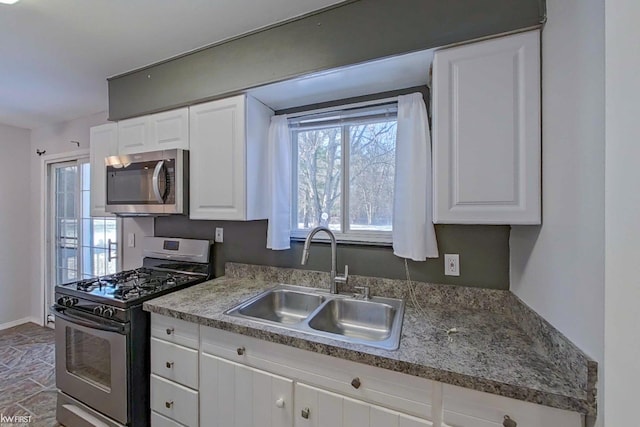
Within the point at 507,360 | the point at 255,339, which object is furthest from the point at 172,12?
the point at 507,360

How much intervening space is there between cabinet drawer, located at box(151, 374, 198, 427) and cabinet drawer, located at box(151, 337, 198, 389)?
0.12 feet

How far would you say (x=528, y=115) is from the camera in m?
1.16

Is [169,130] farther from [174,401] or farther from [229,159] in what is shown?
[174,401]

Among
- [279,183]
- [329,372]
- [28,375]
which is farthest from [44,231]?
[329,372]

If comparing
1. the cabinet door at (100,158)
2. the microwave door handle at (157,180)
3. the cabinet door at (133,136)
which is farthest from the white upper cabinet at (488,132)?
the cabinet door at (100,158)

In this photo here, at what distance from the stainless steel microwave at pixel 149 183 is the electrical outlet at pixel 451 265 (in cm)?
171

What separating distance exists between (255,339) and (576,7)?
172 centimetres

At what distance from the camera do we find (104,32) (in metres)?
1.67

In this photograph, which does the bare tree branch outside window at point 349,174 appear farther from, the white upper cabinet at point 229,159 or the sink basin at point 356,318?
the sink basin at point 356,318

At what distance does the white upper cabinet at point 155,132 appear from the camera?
6.56ft

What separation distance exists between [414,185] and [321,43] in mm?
908

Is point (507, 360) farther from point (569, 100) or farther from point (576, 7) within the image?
point (576, 7)

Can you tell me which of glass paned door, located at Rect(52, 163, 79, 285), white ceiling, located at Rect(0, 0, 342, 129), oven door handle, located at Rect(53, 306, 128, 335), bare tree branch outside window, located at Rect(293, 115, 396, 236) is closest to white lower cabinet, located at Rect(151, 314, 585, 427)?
oven door handle, located at Rect(53, 306, 128, 335)

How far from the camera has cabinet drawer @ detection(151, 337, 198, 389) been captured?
1.49 meters
